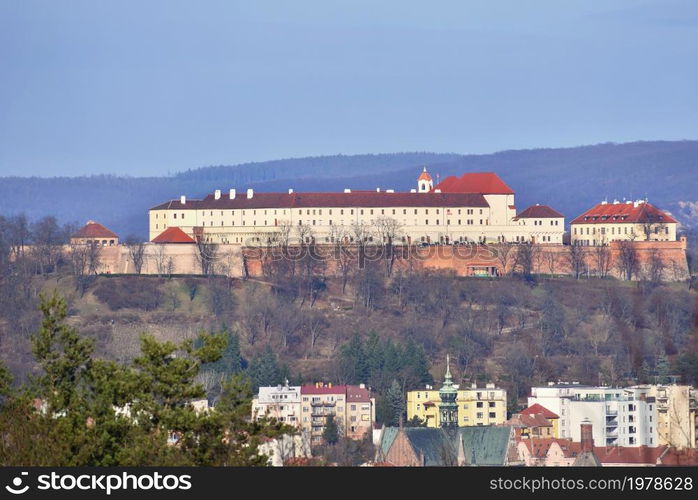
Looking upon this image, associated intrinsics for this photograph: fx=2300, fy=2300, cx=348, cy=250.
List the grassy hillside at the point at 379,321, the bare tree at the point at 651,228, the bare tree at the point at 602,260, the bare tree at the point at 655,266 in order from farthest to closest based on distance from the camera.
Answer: the bare tree at the point at 651,228
the bare tree at the point at 602,260
the bare tree at the point at 655,266
the grassy hillside at the point at 379,321

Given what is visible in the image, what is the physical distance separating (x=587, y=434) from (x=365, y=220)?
35817 millimetres

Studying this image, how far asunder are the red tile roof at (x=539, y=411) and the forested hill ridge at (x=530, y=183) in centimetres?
9806

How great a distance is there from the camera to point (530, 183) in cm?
18275

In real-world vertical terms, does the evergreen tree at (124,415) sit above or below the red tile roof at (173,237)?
below

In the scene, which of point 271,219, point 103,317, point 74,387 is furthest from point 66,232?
point 74,387

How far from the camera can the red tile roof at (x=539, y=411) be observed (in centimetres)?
6104

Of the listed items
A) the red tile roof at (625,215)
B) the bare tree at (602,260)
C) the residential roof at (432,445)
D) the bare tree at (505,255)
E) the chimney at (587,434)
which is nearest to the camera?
the residential roof at (432,445)

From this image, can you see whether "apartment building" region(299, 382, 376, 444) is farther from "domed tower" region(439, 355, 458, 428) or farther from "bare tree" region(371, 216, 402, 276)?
"bare tree" region(371, 216, 402, 276)

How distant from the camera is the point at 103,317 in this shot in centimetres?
8256

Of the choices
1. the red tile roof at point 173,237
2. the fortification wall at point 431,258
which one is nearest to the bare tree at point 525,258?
the fortification wall at point 431,258

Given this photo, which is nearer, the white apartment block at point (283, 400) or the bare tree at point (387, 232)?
the white apartment block at point (283, 400)

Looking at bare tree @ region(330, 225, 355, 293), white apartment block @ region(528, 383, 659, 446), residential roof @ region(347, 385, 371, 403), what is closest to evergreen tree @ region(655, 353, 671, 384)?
white apartment block @ region(528, 383, 659, 446)

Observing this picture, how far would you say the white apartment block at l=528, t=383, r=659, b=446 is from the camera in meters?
56.7

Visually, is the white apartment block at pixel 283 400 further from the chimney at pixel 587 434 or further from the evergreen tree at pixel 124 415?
the evergreen tree at pixel 124 415
